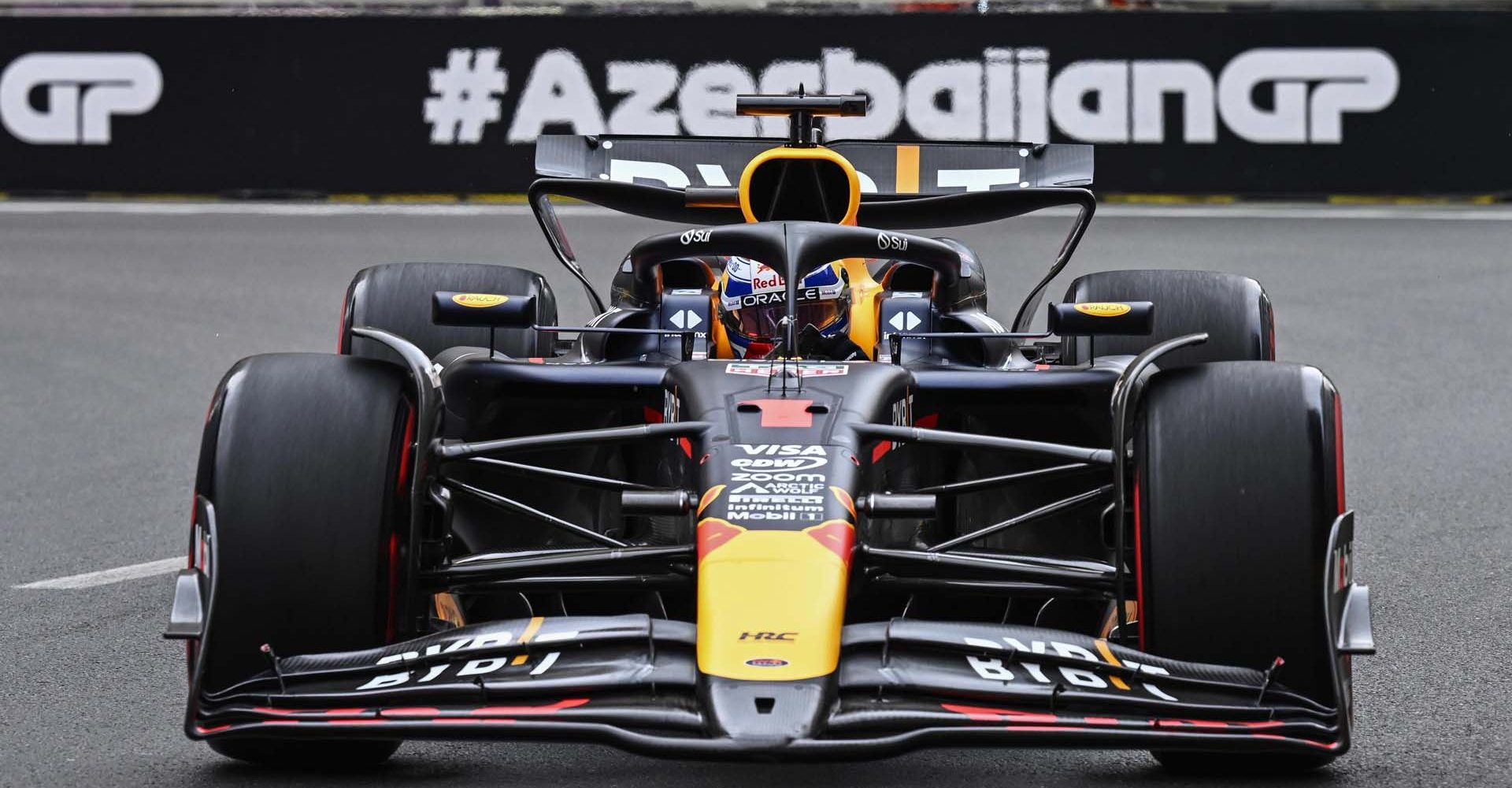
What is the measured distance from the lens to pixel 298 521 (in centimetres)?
446

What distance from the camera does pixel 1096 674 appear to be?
412cm

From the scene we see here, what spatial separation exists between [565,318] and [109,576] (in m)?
6.08

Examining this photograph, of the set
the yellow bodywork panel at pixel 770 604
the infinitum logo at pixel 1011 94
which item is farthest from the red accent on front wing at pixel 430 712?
the infinitum logo at pixel 1011 94

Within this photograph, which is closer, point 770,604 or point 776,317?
point 770,604

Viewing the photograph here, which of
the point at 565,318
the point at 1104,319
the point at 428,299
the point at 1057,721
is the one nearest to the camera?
the point at 1057,721

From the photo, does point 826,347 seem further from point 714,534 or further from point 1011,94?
point 1011,94

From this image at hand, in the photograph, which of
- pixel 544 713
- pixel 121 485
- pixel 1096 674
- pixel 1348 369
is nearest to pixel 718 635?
pixel 544 713

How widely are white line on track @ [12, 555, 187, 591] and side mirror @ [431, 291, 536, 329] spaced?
2048 millimetres

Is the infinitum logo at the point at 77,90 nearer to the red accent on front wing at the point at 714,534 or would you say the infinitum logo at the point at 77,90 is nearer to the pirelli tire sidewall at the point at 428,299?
the pirelli tire sidewall at the point at 428,299

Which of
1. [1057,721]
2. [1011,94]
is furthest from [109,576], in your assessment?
[1011,94]

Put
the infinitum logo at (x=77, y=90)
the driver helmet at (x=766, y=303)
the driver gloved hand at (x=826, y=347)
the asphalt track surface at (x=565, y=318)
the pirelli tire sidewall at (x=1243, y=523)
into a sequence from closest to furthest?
the pirelli tire sidewall at (x=1243, y=523)
the asphalt track surface at (x=565, y=318)
the driver gloved hand at (x=826, y=347)
the driver helmet at (x=766, y=303)
the infinitum logo at (x=77, y=90)

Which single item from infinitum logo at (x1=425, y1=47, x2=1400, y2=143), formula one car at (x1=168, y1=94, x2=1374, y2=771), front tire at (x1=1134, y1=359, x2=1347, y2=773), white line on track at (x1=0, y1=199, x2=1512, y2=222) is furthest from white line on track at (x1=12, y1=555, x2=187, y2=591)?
infinitum logo at (x1=425, y1=47, x2=1400, y2=143)

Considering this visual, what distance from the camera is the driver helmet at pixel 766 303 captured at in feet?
→ 20.5

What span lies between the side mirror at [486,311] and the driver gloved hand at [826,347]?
1038 mm
